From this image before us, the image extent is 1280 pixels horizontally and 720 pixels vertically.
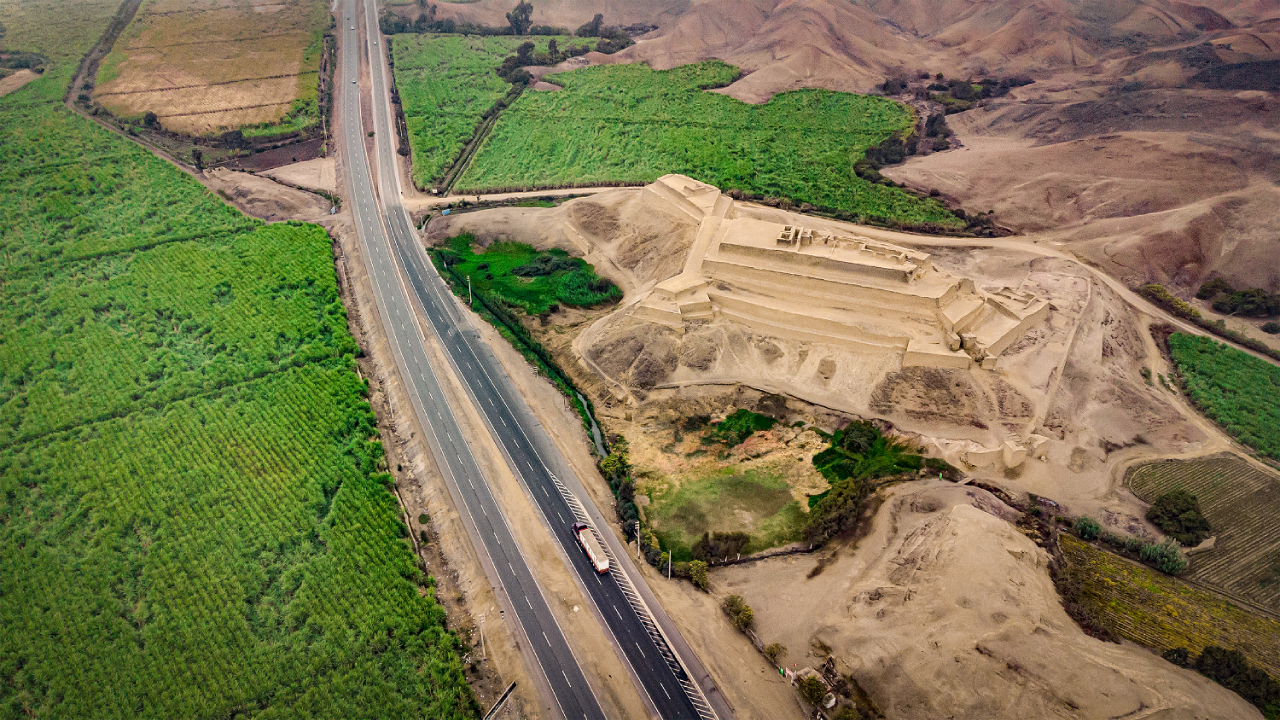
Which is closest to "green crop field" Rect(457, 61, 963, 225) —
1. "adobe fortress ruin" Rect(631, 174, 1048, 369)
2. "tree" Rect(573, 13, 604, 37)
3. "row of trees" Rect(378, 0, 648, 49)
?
"row of trees" Rect(378, 0, 648, 49)

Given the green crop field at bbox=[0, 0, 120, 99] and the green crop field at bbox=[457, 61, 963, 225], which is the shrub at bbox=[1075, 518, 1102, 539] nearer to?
the green crop field at bbox=[457, 61, 963, 225]

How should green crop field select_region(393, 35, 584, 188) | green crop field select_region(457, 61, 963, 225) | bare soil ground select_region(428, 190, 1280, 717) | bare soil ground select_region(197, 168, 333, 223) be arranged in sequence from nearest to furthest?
bare soil ground select_region(428, 190, 1280, 717) < bare soil ground select_region(197, 168, 333, 223) < green crop field select_region(457, 61, 963, 225) < green crop field select_region(393, 35, 584, 188)

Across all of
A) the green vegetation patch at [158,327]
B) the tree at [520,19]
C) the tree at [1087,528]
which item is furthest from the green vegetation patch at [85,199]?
the tree at [1087,528]

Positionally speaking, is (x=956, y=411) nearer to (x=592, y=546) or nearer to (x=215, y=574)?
(x=592, y=546)

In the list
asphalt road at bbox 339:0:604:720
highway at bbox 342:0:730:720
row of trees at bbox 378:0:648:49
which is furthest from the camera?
row of trees at bbox 378:0:648:49

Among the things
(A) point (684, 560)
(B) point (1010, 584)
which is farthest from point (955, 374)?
(A) point (684, 560)

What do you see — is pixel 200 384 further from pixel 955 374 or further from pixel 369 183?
pixel 955 374
